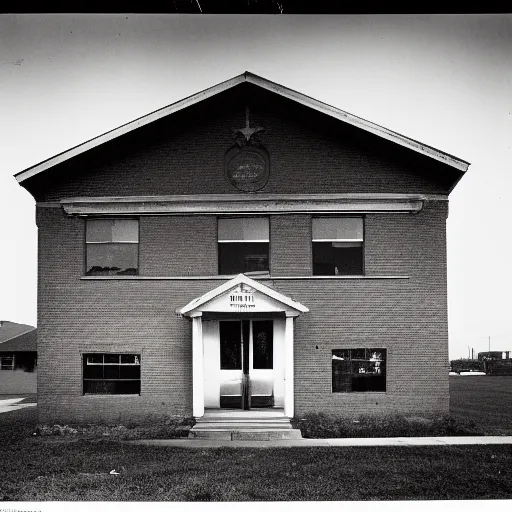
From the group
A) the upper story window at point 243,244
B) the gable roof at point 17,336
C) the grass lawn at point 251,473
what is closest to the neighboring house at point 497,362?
the grass lawn at point 251,473

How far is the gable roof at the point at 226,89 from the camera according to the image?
13.7 m

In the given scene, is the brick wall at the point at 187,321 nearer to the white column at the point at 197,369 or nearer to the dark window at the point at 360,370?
the dark window at the point at 360,370

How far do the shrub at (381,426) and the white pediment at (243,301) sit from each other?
2.45 m

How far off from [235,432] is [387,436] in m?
3.14

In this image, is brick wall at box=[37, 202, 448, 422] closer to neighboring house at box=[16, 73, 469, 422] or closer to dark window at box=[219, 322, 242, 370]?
neighboring house at box=[16, 73, 469, 422]

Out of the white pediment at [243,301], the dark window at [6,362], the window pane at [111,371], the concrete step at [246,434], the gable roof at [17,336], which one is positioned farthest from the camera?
the dark window at [6,362]

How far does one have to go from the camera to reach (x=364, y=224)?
15039 mm

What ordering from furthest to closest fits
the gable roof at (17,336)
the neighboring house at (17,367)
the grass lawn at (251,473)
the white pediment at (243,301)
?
the neighboring house at (17,367), the gable roof at (17,336), the white pediment at (243,301), the grass lawn at (251,473)

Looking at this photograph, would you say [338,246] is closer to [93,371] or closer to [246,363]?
[246,363]

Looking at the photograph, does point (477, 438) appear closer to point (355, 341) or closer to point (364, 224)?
point (355, 341)

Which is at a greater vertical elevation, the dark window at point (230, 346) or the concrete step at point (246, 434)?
the dark window at point (230, 346)

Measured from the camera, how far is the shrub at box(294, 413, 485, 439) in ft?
45.9

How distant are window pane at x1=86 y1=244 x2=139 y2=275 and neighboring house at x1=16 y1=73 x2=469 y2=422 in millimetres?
24
